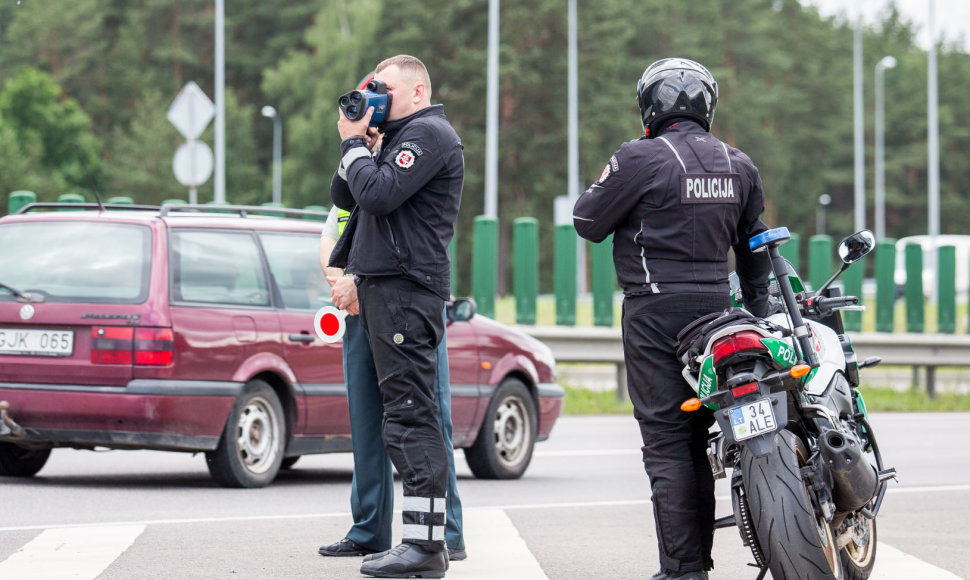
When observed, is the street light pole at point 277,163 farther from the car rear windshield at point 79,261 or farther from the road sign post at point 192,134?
the car rear windshield at point 79,261

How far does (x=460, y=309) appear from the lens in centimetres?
1016

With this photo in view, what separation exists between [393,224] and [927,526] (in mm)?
3761

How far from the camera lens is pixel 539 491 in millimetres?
10188

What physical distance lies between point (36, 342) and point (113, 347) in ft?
1.52

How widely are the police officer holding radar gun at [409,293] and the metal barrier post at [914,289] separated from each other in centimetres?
1595

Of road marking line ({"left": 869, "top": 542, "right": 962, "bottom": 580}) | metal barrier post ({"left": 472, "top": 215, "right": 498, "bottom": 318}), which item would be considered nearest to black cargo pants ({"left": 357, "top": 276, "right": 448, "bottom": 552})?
road marking line ({"left": 869, "top": 542, "right": 962, "bottom": 580})

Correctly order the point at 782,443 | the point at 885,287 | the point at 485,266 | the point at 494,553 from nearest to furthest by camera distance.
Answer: the point at 782,443 → the point at 494,553 → the point at 485,266 → the point at 885,287

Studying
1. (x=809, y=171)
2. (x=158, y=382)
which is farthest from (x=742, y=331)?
(x=809, y=171)

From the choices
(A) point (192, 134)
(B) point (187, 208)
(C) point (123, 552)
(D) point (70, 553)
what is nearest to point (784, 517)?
(C) point (123, 552)

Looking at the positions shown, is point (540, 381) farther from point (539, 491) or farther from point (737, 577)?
point (737, 577)

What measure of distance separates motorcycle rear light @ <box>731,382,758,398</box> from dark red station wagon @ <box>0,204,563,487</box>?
4556mm

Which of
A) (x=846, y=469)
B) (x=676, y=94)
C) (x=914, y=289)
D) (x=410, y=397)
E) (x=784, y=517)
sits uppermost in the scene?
(x=676, y=94)

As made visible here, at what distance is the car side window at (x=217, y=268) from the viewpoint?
31.4 feet

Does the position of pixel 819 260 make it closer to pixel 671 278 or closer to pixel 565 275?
pixel 565 275
